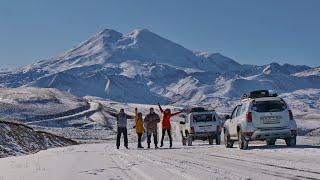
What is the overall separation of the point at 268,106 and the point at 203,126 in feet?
35.6

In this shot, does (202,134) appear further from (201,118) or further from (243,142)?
(243,142)

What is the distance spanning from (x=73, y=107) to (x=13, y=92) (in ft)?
90.4

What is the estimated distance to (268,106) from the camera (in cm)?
2177

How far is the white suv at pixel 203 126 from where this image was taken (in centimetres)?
3231

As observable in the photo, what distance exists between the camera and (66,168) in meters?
14.5

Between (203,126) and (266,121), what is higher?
(203,126)

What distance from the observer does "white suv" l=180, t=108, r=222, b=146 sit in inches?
1272

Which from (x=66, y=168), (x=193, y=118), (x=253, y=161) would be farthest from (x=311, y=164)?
(x=193, y=118)

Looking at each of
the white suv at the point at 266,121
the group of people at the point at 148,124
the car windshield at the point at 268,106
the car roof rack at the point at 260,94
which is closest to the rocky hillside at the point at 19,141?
the group of people at the point at 148,124

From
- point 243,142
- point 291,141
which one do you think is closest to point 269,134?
point 243,142

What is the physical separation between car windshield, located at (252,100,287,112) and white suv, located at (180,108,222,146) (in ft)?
34.8

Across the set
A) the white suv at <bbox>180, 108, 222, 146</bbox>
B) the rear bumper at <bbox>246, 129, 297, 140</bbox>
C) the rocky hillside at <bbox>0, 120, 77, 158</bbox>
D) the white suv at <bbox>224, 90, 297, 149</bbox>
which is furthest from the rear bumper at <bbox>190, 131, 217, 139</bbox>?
the rear bumper at <bbox>246, 129, 297, 140</bbox>

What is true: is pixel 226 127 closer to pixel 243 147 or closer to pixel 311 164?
pixel 243 147

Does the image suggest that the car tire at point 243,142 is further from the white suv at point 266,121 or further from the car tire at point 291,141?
the car tire at point 291,141
